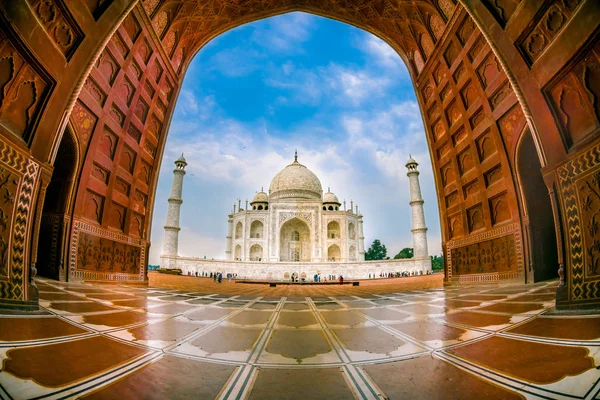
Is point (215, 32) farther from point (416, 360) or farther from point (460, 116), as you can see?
point (416, 360)

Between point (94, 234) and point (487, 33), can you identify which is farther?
point (94, 234)

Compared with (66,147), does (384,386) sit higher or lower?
lower

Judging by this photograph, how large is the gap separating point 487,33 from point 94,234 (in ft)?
31.1

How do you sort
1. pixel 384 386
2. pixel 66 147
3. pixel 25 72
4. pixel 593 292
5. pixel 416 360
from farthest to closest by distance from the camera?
pixel 66 147 < pixel 25 72 < pixel 593 292 < pixel 416 360 < pixel 384 386

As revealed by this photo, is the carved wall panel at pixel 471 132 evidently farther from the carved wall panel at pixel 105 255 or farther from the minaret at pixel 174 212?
the minaret at pixel 174 212

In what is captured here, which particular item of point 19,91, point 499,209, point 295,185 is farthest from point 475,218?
point 295,185

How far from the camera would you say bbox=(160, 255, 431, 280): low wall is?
27.0 metres

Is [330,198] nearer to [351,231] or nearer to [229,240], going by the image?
[351,231]

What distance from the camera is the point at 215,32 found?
10.8 metres

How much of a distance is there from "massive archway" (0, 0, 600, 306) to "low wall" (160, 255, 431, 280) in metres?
19.1

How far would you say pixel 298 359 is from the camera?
4.77 ft

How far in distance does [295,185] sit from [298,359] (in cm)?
3661

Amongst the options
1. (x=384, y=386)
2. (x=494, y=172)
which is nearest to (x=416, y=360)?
(x=384, y=386)

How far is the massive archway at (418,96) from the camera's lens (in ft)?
8.82
